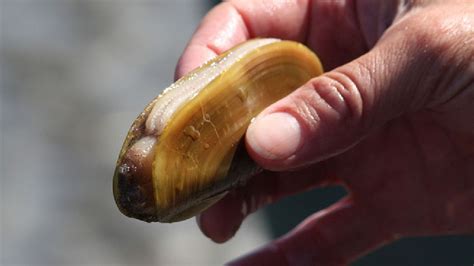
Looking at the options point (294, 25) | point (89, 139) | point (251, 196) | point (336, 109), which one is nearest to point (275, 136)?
point (336, 109)

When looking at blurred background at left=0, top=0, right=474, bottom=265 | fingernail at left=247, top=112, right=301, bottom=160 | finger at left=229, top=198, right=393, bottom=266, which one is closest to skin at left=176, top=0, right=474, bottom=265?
finger at left=229, top=198, right=393, bottom=266

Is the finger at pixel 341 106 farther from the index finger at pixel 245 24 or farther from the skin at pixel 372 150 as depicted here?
the index finger at pixel 245 24

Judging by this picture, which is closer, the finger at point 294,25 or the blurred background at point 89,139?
the finger at point 294,25

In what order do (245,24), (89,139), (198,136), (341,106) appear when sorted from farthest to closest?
1. (89,139)
2. (245,24)
3. (341,106)
4. (198,136)

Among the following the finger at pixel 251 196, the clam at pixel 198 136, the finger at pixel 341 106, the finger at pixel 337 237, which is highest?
the clam at pixel 198 136

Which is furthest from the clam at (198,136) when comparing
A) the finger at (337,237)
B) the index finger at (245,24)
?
the finger at (337,237)

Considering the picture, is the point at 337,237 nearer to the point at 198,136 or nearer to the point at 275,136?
the point at 275,136

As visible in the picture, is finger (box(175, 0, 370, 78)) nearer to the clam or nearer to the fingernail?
the clam
